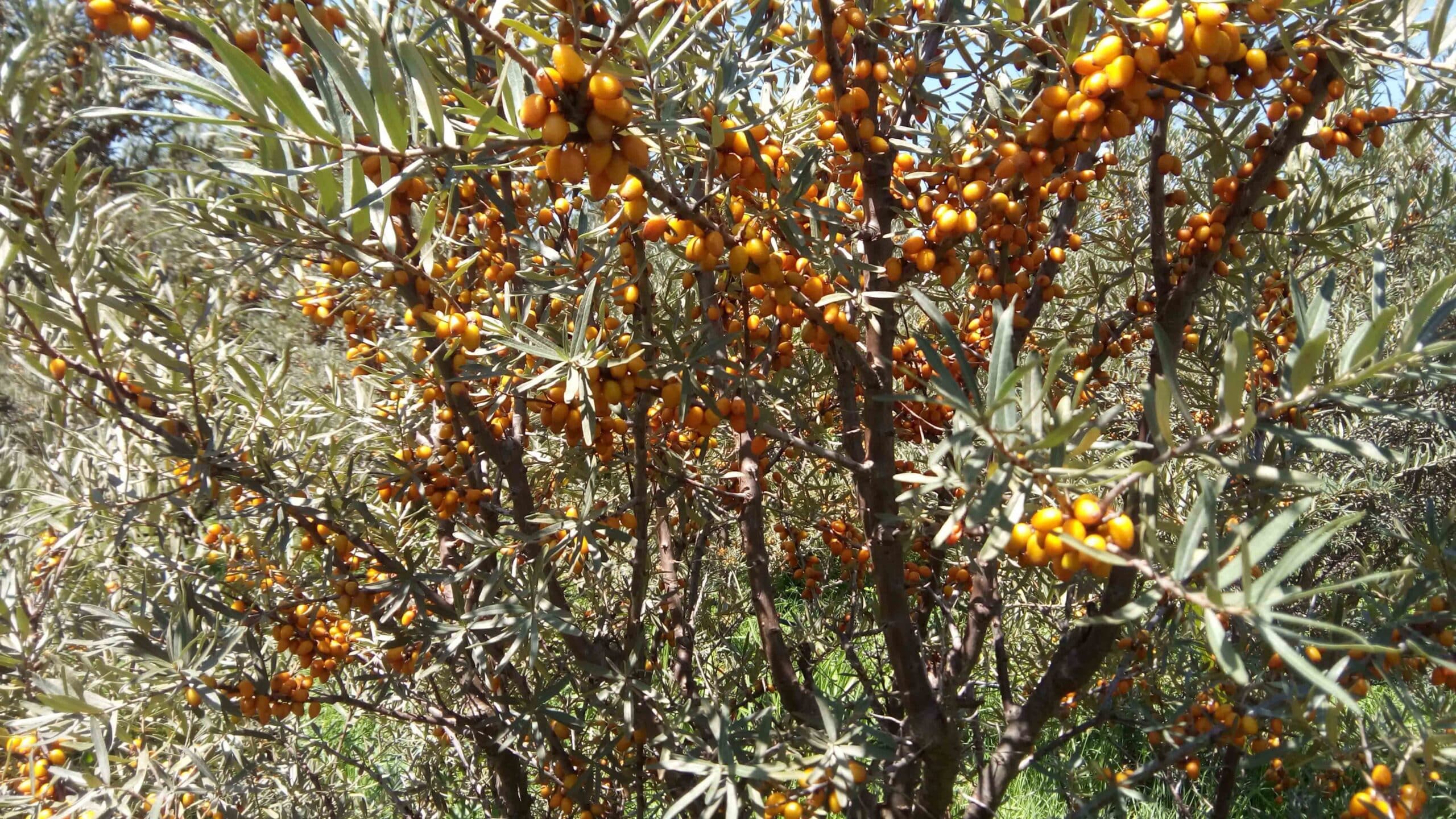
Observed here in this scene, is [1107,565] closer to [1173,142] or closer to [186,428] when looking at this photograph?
[186,428]

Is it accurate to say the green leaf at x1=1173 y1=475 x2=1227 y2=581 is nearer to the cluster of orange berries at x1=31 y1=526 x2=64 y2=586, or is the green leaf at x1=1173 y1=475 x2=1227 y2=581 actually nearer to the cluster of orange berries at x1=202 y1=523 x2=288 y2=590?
the cluster of orange berries at x1=202 y1=523 x2=288 y2=590

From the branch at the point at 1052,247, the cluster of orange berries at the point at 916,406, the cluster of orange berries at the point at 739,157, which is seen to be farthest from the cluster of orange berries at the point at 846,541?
the cluster of orange berries at the point at 739,157

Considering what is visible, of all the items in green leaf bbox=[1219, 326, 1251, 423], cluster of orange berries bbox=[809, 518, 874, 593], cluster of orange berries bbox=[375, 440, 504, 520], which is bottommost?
cluster of orange berries bbox=[809, 518, 874, 593]

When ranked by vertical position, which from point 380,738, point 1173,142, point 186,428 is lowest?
point 380,738

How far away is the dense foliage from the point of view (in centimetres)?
77

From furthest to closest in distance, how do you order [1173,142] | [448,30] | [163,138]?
[163,138] < [1173,142] < [448,30]

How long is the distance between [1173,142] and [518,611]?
10.1 ft

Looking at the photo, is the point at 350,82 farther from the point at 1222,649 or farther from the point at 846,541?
the point at 846,541

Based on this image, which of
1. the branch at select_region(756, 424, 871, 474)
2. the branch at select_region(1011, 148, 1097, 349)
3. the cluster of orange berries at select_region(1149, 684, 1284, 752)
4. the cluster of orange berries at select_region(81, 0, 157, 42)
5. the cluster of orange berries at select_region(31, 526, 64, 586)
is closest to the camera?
the cluster of orange berries at select_region(81, 0, 157, 42)

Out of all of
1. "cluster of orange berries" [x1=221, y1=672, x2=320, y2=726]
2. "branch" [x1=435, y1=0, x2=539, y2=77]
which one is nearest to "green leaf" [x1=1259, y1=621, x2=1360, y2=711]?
"branch" [x1=435, y1=0, x2=539, y2=77]

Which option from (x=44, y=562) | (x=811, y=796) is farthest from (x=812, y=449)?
(x=44, y=562)

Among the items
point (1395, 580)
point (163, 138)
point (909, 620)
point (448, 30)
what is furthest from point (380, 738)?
point (163, 138)

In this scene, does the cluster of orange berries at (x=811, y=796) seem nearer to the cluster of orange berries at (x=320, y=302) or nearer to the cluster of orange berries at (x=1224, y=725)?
the cluster of orange berries at (x=1224, y=725)

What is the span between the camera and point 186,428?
4.39ft
